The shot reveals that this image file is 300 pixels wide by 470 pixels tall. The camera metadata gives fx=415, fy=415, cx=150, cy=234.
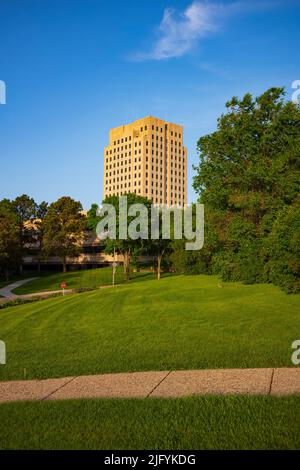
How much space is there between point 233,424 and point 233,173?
1109 inches

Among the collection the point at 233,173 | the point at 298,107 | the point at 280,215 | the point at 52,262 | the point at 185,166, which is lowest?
the point at 52,262

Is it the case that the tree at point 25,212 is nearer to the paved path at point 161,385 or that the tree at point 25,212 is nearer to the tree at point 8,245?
the tree at point 8,245

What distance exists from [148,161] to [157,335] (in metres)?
152

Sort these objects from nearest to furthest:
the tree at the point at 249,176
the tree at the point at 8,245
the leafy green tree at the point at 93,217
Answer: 1. the tree at the point at 249,176
2. the tree at the point at 8,245
3. the leafy green tree at the point at 93,217

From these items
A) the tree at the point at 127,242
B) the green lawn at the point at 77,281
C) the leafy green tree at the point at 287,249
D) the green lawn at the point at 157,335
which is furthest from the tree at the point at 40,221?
the leafy green tree at the point at 287,249

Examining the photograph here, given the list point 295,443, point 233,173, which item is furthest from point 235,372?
point 233,173

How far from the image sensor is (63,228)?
250 ft

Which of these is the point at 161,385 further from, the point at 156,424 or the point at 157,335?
the point at 157,335

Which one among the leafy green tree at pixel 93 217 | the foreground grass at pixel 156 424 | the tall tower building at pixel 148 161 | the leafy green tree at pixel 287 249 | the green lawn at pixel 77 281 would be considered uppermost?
the tall tower building at pixel 148 161

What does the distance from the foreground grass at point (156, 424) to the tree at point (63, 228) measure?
229 ft

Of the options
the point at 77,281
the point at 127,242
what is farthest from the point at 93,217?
the point at 77,281

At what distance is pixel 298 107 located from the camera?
104 feet

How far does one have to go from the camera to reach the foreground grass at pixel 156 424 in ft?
18.7

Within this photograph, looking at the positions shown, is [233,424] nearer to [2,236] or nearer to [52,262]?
[2,236]
